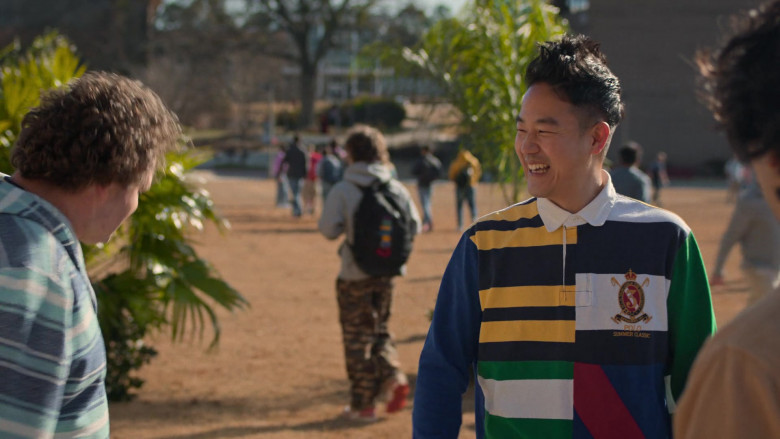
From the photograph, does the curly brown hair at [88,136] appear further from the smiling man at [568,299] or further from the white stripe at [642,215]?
the white stripe at [642,215]

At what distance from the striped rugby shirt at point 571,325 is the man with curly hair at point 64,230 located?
0.97 metres

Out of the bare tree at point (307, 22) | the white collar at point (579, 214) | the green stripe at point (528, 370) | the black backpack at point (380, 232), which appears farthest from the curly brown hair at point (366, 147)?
the bare tree at point (307, 22)

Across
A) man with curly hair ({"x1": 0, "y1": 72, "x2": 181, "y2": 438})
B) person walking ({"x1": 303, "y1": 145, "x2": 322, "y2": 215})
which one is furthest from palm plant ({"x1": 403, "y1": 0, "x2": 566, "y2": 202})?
person walking ({"x1": 303, "y1": 145, "x2": 322, "y2": 215})

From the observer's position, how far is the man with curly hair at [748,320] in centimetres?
115

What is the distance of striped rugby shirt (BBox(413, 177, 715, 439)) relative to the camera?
7.92 ft

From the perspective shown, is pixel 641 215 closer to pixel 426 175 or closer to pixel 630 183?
pixel 630 183

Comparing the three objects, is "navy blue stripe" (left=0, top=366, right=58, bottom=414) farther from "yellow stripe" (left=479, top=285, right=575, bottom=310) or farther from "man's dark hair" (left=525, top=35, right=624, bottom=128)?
"man's dark hair" (left=525, top=35, right=624, bottom=128)

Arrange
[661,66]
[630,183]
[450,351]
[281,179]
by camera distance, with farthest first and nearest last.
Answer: [661,66], [281,179], [630,183], [450,351]

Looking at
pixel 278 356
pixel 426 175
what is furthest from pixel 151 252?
pixel 426 175

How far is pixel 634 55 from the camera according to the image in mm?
49219

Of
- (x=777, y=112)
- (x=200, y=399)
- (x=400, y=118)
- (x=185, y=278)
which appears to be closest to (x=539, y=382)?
(x=777, y=112)

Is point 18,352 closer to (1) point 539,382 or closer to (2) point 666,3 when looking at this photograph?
(1) point 539,382

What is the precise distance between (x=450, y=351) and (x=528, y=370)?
251mm

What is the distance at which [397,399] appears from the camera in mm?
6672
